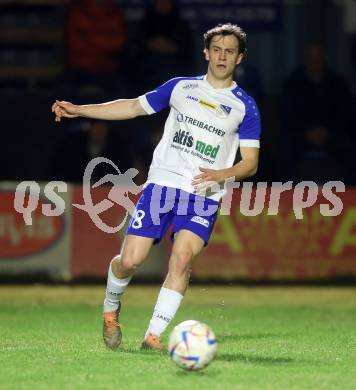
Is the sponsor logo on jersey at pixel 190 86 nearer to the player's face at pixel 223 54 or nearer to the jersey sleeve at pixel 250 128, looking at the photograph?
the player's face at pixel 223 54

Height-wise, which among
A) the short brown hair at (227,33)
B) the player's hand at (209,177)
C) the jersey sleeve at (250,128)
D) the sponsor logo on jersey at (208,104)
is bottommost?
the player's hand at (209,177)

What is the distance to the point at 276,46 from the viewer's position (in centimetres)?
1881

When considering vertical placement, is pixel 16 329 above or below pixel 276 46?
below

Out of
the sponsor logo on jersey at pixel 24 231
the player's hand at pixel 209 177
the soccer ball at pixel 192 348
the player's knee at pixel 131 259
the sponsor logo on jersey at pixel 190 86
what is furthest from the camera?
the sponsor logo on jersey at pixel 24 231

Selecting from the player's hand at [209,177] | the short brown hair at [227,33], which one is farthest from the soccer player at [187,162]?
the player's hand at [209,177]

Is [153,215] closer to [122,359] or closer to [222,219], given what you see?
[122,359]

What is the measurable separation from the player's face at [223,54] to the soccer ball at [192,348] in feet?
7.31

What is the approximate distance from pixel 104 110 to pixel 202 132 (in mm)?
777

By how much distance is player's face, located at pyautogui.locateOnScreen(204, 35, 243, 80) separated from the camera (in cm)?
884

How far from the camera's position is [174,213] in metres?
8.88

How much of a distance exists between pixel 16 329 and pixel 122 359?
2897mm

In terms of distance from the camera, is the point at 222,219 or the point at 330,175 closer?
the point at 222,219

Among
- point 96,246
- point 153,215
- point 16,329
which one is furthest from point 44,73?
point 153,215

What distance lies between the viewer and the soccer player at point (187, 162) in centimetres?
874
